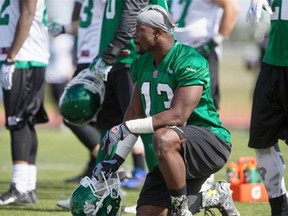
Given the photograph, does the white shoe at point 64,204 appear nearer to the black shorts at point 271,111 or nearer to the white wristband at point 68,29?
the black shorts at point 271,111

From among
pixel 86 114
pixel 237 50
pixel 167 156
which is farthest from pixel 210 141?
pixel 237 50

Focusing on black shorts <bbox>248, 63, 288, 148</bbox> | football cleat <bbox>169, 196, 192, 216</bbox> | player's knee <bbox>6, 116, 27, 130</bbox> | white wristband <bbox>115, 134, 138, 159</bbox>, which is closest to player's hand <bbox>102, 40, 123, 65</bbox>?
player's knee <bbox>6, 116, 27, 130</bbox>

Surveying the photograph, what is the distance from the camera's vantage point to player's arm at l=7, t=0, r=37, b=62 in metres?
7.12

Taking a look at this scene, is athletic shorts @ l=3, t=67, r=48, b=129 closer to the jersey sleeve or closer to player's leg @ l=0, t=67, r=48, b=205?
player's leg @ l=0, t=67, r=48, b=205

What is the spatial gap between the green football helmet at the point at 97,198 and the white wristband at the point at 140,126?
38 cm

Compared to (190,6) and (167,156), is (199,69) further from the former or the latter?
(190,6)

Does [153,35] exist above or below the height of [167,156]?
above

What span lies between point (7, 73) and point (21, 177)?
0.86 metres

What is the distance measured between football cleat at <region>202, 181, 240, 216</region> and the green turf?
84 cm

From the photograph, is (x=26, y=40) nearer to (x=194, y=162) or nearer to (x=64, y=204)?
(x=64, y=204)

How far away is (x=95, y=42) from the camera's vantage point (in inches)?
303

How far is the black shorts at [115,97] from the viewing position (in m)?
7.23

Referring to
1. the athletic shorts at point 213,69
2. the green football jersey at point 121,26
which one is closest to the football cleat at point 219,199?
the green football jersey at point 121,26

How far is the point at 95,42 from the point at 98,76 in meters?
0.81
